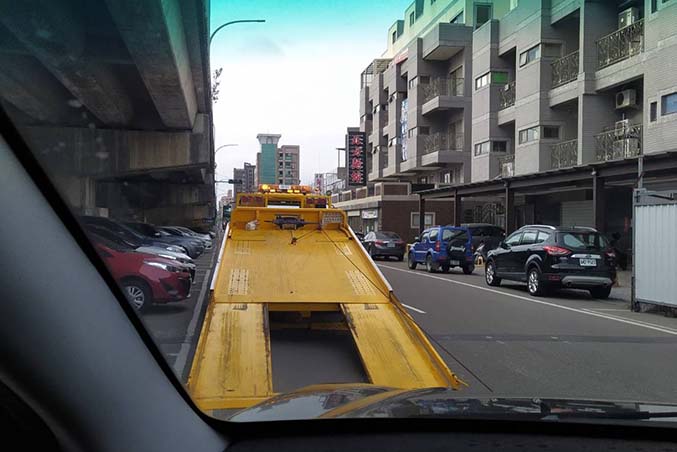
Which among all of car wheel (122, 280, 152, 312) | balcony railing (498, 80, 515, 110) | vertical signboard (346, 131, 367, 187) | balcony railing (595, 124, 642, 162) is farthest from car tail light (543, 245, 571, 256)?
vertical signboard (346, 131, 367, 187)

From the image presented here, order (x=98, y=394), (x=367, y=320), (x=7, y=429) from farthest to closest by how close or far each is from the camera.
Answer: (x=367, y=320)
(x=98, y=394)
(x=7, y=429)

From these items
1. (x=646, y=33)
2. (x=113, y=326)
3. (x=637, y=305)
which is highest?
(x=646, y=33)

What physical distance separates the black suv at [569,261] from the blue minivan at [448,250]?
6.43 meters

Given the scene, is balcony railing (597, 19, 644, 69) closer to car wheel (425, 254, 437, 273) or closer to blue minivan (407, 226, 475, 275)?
blue minivan (407, 226, 475, 275)

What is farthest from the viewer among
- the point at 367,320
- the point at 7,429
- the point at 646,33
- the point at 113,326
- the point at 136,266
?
the point at 646,33

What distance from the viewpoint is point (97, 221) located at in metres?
2.37

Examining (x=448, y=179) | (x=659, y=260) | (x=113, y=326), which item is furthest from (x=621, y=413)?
(x=448, y=179)

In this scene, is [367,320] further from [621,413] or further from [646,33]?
[646,33]

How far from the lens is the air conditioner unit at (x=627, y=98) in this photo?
78.6 feet

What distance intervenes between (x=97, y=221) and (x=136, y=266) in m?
0.90

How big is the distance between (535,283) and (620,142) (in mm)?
12458

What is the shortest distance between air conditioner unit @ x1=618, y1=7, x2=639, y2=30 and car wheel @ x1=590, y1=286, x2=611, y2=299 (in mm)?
12584

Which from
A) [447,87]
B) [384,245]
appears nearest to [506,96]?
[447,87]

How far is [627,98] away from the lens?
2416 cm
